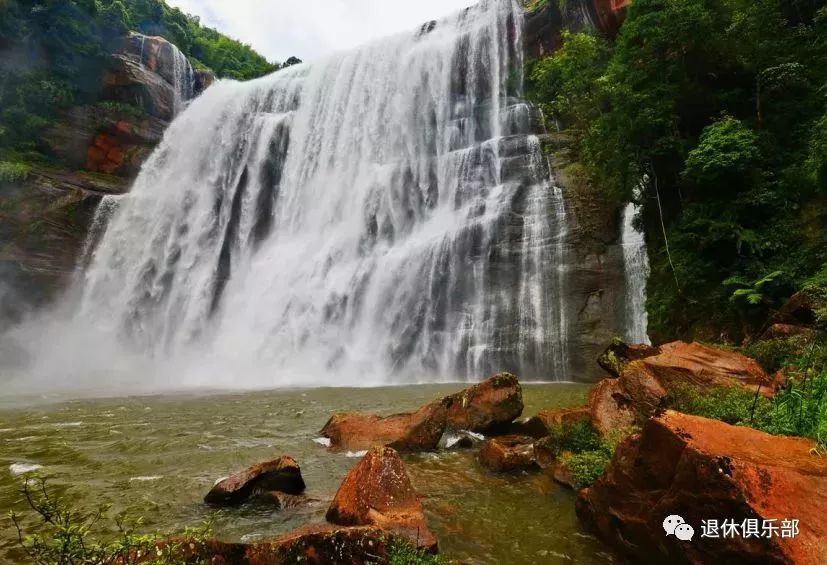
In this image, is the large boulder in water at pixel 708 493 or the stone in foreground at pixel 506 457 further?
the stone in foreground at pixel 506 457

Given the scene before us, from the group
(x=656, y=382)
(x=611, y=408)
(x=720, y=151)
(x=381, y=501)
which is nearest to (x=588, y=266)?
(x=720, y=151)

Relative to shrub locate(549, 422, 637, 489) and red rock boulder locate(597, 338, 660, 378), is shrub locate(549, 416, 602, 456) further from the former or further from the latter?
red rock boulder locate(597, 338, 660, 378)

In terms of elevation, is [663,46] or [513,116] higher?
[513,116]

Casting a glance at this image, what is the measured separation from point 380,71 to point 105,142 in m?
17.6

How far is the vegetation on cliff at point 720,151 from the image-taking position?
11.7 m

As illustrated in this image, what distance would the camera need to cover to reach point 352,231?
21.9m

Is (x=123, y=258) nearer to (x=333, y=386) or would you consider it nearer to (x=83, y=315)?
(x=83, y=315)

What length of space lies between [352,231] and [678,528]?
19659 millimetres

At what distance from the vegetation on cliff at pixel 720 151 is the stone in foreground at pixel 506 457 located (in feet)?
26.2

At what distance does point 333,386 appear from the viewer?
48.8 ft

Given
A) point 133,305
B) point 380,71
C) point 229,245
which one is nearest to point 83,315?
point 133,305

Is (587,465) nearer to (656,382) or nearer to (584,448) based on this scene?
(584,448)

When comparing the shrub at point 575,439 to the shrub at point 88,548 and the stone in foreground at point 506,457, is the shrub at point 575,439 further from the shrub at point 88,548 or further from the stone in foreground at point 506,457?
the shrub at point 88,548

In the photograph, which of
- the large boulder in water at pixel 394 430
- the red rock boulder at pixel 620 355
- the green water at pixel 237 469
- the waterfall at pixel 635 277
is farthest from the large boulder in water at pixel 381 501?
the waterfall at pixel 635 277
